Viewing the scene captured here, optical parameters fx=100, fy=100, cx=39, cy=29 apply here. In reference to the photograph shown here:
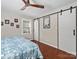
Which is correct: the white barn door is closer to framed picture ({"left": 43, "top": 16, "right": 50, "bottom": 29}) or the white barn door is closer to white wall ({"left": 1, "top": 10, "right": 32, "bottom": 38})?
→ framed picture ({"left": 43, "top": 16, "right": 50, "bottom": 29})

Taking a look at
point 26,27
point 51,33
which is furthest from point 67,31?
point 26,27

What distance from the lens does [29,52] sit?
2189mm

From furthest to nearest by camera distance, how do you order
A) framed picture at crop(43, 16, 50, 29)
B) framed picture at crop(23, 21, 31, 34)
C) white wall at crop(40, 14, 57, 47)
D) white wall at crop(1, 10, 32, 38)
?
framed picture at crop(23, 21, 31, 34) → white wall at crop(1, 10, 32, 38) → framed picture at crop(43, 16, 50, 29) → white wall at crop(40, 14, 57, 47)

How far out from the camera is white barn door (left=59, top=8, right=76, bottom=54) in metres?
3.33

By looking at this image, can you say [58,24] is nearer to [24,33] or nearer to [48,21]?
[48,21]

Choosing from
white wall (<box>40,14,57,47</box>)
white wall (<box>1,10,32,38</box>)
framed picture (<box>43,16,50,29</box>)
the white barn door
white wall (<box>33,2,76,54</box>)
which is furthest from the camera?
white wall (<box>1,10,32,38</box>)

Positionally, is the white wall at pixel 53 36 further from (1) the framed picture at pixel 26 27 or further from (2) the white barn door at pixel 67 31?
(1) the framed picture at pixel 26 27

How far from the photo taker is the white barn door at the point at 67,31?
333 centimetres

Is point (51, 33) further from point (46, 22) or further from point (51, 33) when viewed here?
point (46, 22)

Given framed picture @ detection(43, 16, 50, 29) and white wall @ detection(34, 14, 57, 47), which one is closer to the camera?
white wall @ detection(34, 14, 57, 47)

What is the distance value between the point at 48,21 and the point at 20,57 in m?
3.24

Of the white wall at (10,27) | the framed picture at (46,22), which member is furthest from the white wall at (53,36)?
the white wall at (10,27)

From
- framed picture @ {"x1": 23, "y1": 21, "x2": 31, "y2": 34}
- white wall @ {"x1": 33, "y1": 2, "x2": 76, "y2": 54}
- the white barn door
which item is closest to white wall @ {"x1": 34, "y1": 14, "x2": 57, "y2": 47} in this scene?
white wall @ {"x1": 33, "y1": 2, "x2": 76, "y2": 54}

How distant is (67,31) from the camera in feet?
12.0
